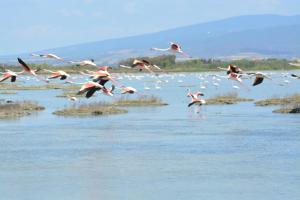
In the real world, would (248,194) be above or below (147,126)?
below

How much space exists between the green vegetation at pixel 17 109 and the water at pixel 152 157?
47.4 inches

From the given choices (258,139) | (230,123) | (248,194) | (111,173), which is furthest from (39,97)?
(248,194)

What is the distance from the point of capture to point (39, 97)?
66.4 m

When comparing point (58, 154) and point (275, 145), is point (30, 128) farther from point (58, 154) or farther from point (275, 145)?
point (275, 145)

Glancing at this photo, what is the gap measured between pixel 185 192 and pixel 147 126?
58.8 feet

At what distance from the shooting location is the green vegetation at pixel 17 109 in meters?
47.5

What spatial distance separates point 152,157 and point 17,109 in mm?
20070

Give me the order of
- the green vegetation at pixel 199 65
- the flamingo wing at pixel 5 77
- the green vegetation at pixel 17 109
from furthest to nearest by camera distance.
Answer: the green vegetation at pixel 199 65 < the green vegetation at pixel 17 109 < the flamingo wing at pixel 5 77

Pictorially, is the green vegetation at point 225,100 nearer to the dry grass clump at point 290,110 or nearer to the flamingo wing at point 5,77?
the dry grass clump at point 290,110

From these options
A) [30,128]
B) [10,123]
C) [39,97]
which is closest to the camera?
[30,128]

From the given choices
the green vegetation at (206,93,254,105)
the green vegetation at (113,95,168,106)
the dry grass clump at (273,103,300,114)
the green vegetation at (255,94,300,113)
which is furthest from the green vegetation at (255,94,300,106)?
the green vegetation at (113,95,168,106)

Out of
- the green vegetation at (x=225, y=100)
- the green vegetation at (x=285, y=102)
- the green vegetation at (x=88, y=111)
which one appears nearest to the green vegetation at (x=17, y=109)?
the green vegetation at (x=88, y=111)

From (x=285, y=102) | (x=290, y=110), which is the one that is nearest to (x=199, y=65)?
(x=285, y=102)

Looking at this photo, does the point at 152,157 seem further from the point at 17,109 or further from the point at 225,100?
the point at 225,100
